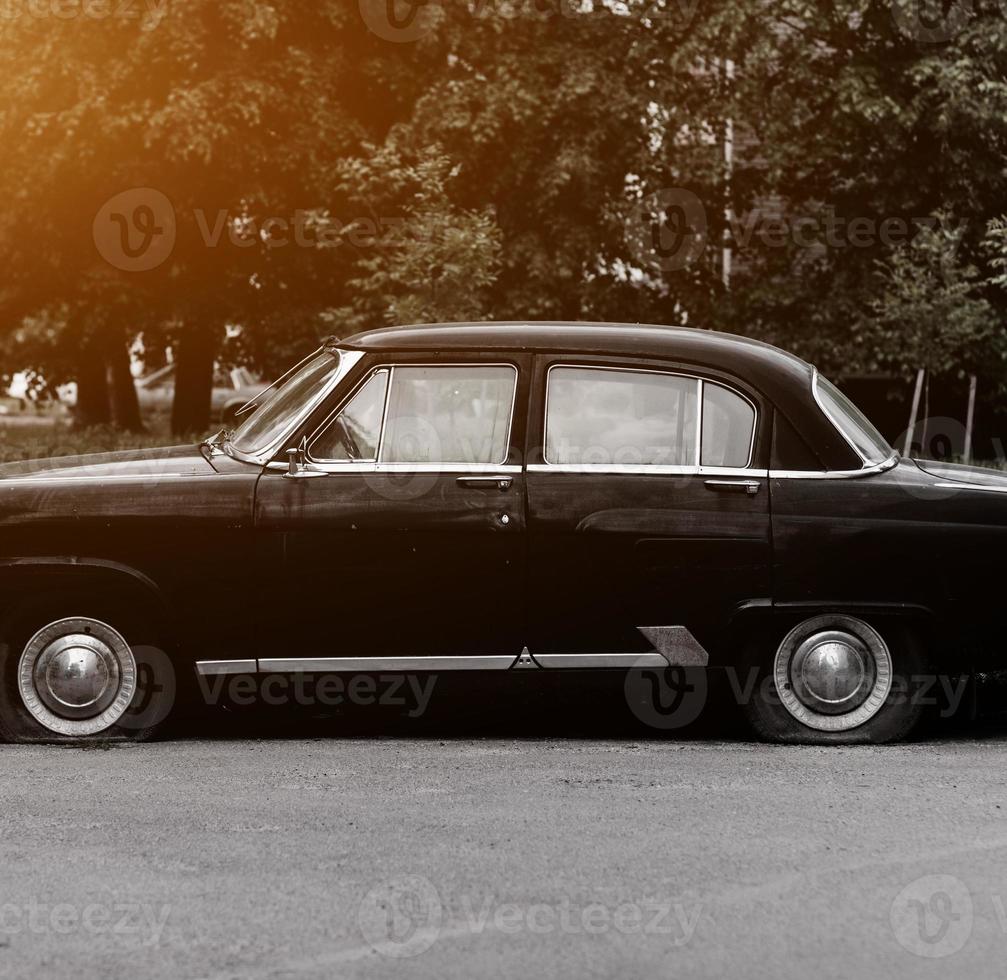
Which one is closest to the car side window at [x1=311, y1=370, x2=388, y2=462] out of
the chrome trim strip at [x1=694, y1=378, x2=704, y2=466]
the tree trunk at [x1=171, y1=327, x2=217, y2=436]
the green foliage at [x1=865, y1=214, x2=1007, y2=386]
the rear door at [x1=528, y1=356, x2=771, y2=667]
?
the rear door at [x1=528, y1=356, x2=771, y2=667]

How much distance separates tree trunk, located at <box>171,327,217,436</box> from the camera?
Result: 28203mm

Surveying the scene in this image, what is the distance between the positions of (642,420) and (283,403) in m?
1.53

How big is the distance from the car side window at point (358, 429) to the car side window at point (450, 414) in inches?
1.7

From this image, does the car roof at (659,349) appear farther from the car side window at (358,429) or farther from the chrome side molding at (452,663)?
the chrome side molding at (452,663)

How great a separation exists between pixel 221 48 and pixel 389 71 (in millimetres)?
2710

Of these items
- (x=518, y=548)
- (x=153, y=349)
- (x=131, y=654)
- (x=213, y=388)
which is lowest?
(x=131, y=654)

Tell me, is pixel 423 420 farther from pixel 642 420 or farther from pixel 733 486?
pixel 733 486

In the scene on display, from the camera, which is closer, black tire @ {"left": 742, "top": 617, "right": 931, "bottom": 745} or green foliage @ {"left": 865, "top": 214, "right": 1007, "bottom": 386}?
black tire @ {"left": 742, "top": 617, "right": 931, "bottom": 745}

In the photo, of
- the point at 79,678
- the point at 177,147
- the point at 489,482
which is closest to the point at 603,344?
the point at 489,482

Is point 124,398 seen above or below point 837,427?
below

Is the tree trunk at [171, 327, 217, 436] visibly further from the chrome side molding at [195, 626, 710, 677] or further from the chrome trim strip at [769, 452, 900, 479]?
the chrome trim strip at [769, 452, 900, 479]

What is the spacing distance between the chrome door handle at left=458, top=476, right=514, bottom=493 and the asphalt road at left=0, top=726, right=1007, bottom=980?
109 centimetres

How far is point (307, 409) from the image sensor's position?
21.8ft

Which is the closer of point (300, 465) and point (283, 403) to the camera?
point (300, 465)
